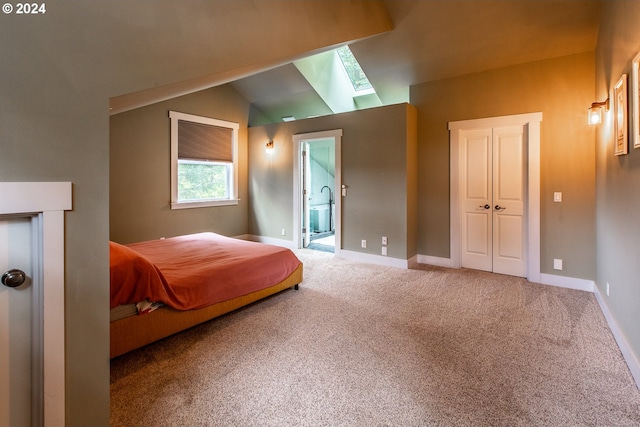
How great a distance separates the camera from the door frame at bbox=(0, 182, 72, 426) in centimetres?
109

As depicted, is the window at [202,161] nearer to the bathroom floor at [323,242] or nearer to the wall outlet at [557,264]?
the bathroom floor at [323,242]

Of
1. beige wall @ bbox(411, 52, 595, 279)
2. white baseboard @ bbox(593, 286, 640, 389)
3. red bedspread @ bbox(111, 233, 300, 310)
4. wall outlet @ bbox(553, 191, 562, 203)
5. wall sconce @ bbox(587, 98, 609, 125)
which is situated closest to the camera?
white baseboard @ bbox(593, 286, 640, 389)

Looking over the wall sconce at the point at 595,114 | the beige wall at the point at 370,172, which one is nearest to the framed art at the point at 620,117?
the wall sconce at the point at 595,114

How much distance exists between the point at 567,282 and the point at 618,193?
1668mm

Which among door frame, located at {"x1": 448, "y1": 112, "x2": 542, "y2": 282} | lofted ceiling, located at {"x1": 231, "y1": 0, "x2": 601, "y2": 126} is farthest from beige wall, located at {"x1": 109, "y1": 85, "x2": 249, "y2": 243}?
door frame, located at {"x1": 448, "y1": 112, "x2": 542, "y2": 282}

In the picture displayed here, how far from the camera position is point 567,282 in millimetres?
3789

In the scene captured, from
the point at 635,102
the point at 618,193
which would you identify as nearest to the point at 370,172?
the point at 618,193

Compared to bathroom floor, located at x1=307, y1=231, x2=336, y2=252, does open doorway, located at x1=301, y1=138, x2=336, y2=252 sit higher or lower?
higher

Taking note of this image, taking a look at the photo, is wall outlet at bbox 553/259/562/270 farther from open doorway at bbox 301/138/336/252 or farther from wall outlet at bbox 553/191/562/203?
open doorway at bbox 301/138/336/252

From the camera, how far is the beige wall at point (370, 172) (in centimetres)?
458

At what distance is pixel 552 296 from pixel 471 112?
252 centimetres

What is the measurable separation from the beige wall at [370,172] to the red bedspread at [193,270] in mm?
1723

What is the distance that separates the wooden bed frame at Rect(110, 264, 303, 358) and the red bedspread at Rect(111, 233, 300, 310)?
0.06m

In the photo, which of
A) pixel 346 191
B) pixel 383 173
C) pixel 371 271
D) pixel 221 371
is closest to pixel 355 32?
pixel 383 173
